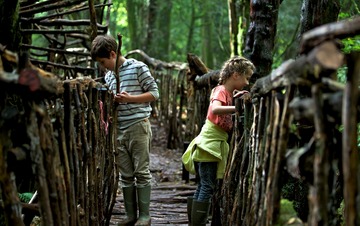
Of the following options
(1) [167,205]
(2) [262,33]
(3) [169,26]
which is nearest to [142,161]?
(1) [167,205]

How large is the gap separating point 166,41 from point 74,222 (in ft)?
53.1

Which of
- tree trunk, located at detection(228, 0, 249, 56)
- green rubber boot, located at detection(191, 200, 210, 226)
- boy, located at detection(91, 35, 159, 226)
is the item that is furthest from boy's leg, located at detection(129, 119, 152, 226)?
tree trunk, located at detection(228, 0, 249, 56)

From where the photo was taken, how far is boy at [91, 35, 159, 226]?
482 centimetres

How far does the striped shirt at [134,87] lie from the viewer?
16.0ft

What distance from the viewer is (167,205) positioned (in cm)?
655

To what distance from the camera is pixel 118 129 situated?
5070mm

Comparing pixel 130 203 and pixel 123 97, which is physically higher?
pixel 123 97

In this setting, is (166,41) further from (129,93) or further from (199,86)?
(129,93)

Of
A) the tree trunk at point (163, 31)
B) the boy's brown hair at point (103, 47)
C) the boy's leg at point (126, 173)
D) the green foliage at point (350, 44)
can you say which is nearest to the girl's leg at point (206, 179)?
the boy's leg at point (126, 173)

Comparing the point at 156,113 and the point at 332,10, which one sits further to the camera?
the point at 156,113

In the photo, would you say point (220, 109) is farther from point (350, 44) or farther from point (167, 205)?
point (167, 205)

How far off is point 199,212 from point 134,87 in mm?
1196

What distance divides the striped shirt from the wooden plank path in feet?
3.84

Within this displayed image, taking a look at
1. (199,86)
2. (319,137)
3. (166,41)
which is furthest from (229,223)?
(166,41)
